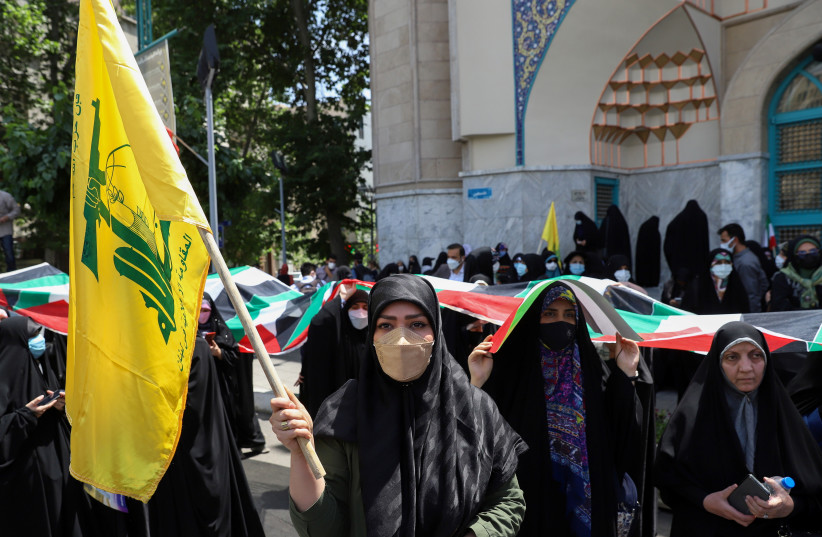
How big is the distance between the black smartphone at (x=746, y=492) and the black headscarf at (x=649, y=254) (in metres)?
9.08

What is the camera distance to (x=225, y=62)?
17.6 m

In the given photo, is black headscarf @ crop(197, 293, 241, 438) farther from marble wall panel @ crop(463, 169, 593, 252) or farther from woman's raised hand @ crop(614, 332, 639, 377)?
marble wall panel @ crop(463, 169, 593, 252)

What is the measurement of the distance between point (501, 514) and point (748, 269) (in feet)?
Answer: 19.2

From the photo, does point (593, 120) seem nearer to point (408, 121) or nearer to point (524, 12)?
point (524, 12)

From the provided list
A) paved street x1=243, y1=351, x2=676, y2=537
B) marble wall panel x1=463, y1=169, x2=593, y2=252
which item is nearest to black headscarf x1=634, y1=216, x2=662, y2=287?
marble wall panel x1=463, y1=169, x2=593, y2=252

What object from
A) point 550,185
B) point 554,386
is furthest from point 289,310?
point 550,185

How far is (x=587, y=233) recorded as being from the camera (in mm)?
10891

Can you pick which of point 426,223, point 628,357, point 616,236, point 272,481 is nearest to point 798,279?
point 628,357

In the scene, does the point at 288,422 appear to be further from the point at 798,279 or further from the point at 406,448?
the point at 798,279

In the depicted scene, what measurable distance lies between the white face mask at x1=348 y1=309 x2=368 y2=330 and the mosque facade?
7124 mm

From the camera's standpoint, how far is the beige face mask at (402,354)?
71.3 inches

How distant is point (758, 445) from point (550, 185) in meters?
9.32

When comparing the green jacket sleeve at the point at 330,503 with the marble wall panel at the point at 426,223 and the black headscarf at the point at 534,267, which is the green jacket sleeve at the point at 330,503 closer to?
the black headscarf at the point at 534,267

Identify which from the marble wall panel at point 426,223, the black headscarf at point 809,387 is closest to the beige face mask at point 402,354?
A: the black headscarf at point 809,387
